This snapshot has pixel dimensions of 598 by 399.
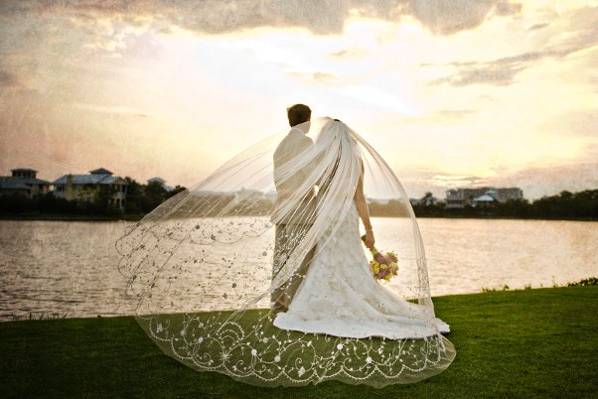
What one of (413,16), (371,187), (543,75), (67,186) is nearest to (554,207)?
(543,75)

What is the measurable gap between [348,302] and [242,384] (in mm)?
1582

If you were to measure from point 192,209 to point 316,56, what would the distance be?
10.9 m

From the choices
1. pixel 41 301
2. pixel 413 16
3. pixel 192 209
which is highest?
pixel 413 16

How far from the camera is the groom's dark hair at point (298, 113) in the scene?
584cm

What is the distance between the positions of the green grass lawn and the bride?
764 millimetres

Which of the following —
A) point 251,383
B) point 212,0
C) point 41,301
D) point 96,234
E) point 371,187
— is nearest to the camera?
point 251,383

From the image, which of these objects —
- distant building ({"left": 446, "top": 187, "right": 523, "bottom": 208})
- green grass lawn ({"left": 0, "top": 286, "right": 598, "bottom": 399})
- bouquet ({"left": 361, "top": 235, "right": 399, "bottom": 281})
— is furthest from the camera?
distant building ({"left": 446, "top": 187, "right": 523, "bottom": 208})

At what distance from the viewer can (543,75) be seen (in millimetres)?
19422

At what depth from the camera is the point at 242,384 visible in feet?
13.9

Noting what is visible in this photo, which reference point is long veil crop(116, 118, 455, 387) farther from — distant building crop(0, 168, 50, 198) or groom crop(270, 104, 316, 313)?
distant building crop(0, 168, 50, 198)

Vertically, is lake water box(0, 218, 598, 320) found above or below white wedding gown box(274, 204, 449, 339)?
below

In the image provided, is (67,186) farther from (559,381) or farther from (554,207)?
(559,381)

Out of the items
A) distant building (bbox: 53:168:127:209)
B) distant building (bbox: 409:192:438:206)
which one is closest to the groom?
distant building (bbox: 409:192:438:206)

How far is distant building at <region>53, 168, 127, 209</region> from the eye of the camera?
39.5m
